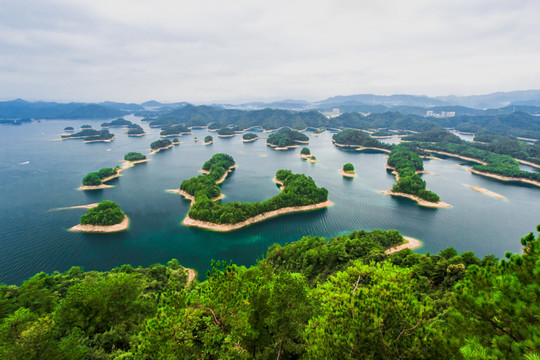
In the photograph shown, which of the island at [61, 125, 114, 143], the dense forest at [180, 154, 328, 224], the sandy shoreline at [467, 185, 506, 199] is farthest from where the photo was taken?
the island at [61, 125, 114, 143]

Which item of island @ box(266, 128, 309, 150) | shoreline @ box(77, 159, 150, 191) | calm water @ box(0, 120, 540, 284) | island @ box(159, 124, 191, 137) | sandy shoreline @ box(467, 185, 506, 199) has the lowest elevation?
sandy shoreline @ box(467, 185, 506, 199)

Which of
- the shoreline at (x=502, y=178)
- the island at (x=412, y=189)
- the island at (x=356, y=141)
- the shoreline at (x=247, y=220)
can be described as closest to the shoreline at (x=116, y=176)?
the shoreline at (x=247, y=220)

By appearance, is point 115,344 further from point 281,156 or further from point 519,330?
point 281,156

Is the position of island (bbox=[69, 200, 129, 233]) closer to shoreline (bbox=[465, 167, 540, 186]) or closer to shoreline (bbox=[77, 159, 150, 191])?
shoreline (bbox=[77, 159, 150, 191])

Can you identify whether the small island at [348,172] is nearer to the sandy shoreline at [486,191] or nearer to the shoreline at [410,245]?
the sandy shoreline at [486,191]

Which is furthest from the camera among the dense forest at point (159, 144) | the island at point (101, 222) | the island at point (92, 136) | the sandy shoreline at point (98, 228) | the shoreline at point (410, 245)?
the island at point (92, 136)

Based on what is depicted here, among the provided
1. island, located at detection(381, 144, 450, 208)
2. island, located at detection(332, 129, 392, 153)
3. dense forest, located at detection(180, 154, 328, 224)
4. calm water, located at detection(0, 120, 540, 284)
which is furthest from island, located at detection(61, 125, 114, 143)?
island, located at detection(381, 144, 450, 208)
